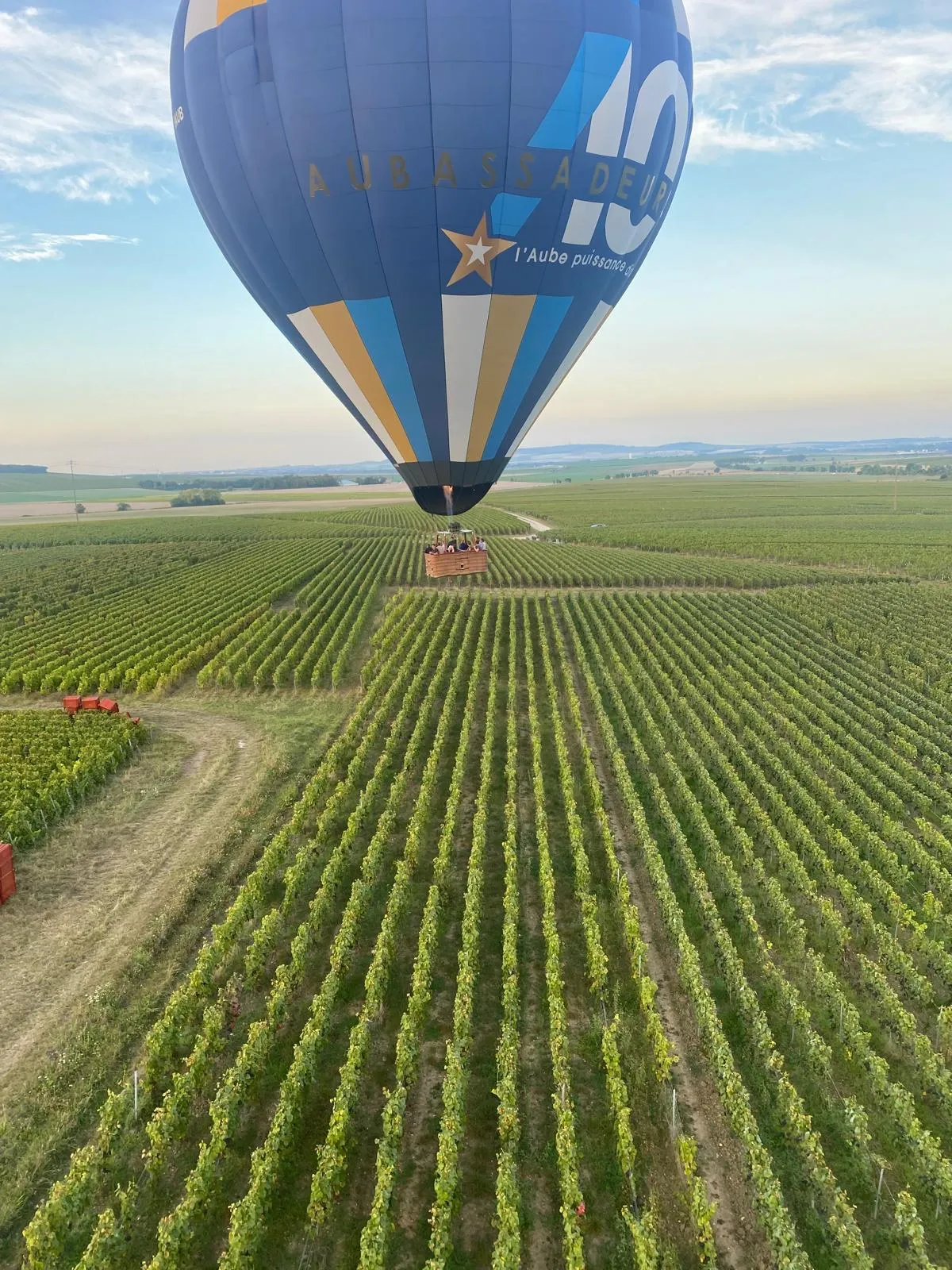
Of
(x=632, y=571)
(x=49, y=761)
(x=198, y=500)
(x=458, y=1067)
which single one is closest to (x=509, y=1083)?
(x=458, y=1067)

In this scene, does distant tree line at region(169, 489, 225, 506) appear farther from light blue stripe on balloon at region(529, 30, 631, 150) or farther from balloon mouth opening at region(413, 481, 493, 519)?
light blue stripe on balloon at region(529, 30, 631, 150)

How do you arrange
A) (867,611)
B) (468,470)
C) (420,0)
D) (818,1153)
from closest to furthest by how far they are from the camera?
(818,1153), (420,0), (468,470), (867,611)

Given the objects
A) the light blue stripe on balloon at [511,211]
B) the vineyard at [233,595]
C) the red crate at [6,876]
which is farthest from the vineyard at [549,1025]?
the light blue stripe on balloon at [511,211]

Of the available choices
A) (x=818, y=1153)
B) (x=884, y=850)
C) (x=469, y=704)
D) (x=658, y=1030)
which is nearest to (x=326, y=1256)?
(x=658, y=1030)

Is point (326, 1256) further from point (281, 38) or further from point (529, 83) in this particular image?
point (281, 38)

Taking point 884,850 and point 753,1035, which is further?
point 884,850

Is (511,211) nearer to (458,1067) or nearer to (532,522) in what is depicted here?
(458,1067)

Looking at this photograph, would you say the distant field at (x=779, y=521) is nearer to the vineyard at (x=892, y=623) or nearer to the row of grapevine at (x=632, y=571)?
the row of grapevine at (x=632, y=571)
